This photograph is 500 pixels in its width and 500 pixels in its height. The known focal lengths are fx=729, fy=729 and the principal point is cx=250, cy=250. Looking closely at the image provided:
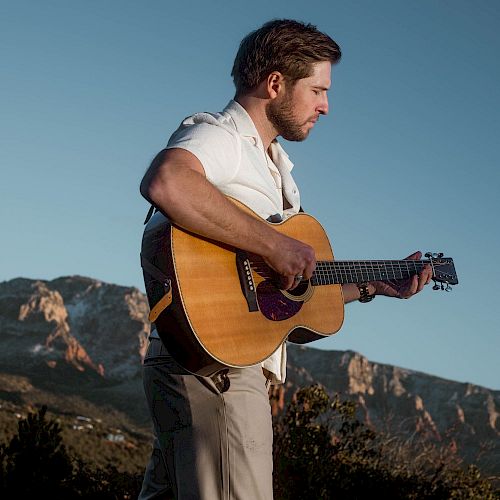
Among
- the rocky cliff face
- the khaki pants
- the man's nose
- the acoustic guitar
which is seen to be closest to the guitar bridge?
the acoustic guitar

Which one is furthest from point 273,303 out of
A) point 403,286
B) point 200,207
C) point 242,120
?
point 403,286

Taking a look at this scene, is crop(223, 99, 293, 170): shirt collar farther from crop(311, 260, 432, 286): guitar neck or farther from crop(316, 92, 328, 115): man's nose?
crop(311, 260, 432, 286): guitar neck

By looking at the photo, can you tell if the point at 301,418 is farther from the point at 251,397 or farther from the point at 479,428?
the point at 479,428

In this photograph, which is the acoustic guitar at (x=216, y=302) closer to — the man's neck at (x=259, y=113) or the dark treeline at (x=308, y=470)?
the man's neck at (x=259, y=113)

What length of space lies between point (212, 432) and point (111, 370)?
73.7 meters

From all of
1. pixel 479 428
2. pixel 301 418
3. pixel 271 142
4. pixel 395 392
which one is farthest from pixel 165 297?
pixel 395 392

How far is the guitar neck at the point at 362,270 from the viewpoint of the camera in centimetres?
331

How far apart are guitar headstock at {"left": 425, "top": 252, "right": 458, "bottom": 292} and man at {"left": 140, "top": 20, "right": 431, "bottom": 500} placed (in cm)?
130

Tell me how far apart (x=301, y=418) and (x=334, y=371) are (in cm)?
5973

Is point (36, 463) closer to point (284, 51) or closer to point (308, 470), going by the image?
point (308, 470)

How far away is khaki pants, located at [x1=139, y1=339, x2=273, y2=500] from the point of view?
259 centimetres

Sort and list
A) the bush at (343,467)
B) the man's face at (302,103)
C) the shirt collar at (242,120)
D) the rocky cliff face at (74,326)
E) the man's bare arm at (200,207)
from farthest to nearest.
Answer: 1. the rocky cliff face at (74,326)
2. the bush at (343,467)
3. the man's face at (302,103)
4. the shirt collar at (242,120)
5. the man's bare arm at (200,207)

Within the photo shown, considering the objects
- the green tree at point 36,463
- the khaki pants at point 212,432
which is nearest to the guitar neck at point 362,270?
the khaki pants at point 212,432

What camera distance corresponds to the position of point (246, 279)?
2.77 metres
